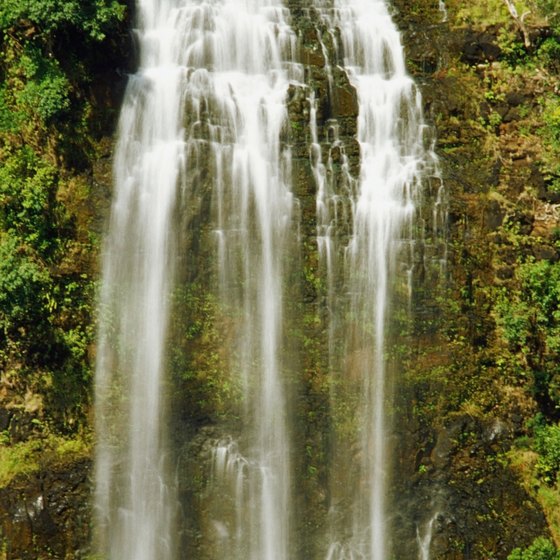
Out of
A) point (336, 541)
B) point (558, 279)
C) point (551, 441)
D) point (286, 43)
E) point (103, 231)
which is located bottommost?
point (336, 541)

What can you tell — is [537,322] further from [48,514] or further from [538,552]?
[48,514]

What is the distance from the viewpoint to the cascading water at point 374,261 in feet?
59.2

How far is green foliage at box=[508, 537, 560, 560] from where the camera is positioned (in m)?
17.5

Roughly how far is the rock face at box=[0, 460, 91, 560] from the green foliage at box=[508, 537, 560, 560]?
31.7 feet

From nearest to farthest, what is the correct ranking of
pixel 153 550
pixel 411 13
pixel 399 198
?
pixel 153 550 < pixel 399 198 < pixel 411 13

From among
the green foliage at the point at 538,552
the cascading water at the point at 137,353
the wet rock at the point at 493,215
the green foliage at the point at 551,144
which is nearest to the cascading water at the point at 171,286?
the cascading water at the point at 137,353

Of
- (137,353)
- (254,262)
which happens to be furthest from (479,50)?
(137,353)

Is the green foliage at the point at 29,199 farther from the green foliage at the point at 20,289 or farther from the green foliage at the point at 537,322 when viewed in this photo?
the green foliage at the point at 537,322

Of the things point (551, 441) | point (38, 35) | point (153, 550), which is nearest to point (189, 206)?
point (38, 35)

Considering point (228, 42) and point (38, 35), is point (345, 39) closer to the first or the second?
point (228, 42)

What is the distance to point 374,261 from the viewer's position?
60.2ft

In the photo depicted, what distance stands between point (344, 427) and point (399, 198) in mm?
5561

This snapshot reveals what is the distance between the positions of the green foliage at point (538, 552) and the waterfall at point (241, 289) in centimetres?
298

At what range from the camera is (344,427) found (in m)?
18.2
